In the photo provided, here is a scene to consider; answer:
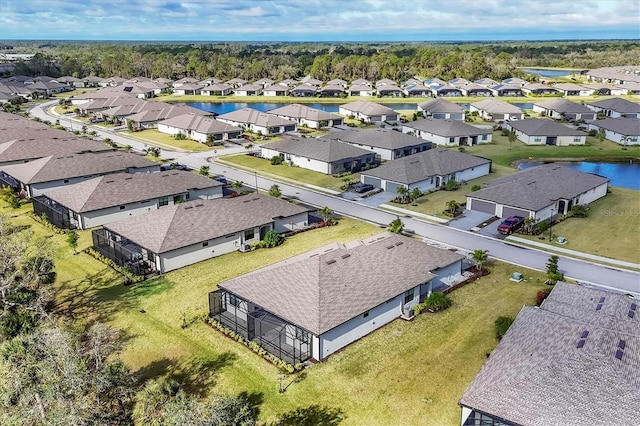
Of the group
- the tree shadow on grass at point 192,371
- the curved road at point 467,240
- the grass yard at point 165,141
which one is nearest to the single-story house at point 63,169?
the curved road at point 467,240

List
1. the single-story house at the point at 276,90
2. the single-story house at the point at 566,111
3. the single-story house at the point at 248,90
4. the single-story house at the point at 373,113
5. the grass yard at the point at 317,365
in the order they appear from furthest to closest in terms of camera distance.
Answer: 1. the single-story house at the point at 248,90
2. the single-story house at the point at 276,90
3. the single-story house at the point at 566,111
4. the single-story house at the point at 373,113
5. the grass yard at the point at 317,365

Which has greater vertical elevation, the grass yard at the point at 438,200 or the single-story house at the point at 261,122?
the single-story house at the point at 261,122

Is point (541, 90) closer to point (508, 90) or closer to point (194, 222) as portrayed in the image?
point (508, 90)

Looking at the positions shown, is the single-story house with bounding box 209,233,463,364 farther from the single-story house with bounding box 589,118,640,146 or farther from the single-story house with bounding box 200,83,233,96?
the single-story house with bounding box 200,83,233,96

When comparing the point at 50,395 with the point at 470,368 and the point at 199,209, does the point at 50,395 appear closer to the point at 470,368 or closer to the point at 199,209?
the point at 470,368

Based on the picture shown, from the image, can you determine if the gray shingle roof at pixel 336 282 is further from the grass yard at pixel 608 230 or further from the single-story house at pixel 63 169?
the single-story house at pixel 63 169

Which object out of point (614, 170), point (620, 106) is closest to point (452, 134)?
point (614, 170)

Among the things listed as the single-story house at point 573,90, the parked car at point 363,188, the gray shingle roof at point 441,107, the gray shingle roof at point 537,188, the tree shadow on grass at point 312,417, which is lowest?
the tree shadow on grass at point 312,417
